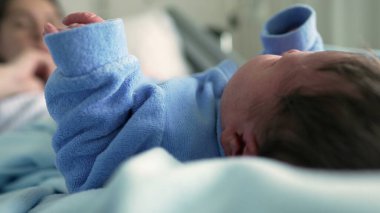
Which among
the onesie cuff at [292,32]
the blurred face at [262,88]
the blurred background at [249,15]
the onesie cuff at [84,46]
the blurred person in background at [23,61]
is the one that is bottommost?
the blurred background at [249,15]

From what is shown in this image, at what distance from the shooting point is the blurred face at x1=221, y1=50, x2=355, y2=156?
1.60 ft

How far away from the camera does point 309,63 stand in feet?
1.72

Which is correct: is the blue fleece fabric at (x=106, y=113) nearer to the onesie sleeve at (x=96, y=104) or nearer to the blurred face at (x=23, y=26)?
the onesie sleeve at (x=96, y=104)

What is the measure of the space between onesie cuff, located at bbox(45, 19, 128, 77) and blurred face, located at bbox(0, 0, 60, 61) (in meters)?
0.87

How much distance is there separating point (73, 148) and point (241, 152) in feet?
0.62

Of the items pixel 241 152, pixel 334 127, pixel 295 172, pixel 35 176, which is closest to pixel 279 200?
pixel 295 172

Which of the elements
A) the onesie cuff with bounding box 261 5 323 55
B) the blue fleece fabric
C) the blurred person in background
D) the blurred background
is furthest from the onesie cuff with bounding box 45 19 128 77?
the blurred background

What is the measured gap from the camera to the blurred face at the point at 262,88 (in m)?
0.49

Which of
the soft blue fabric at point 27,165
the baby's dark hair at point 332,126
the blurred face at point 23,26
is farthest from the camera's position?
the blurred face at point 23,26

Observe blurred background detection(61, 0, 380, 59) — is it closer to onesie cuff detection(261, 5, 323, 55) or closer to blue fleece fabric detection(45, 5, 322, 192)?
onesie cuff detection(261, 5, 323, 55)

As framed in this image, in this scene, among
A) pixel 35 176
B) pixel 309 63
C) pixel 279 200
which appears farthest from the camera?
pixel 35 176

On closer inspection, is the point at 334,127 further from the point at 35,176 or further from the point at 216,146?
the point at 35,176

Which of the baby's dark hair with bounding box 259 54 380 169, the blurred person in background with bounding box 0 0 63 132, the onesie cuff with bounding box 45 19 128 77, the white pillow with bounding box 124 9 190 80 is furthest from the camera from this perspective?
the white pillow with bounding box 124 9 190 80

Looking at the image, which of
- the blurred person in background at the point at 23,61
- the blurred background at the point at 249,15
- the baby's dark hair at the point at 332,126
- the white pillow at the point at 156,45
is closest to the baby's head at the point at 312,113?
the baby's dark hair at the point at 332,126
